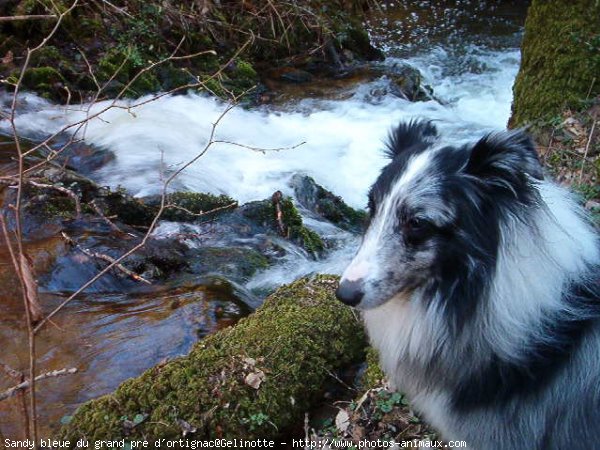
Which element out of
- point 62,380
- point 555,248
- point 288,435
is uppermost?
point 555,248

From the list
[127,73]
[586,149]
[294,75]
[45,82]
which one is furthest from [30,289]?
[294,75]

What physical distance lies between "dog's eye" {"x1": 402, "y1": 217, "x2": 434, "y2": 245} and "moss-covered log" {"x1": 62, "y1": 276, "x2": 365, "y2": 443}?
1.32 meters

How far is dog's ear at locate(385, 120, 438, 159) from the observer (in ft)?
8.85

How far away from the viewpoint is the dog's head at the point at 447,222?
2.21 m

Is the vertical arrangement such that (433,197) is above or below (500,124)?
above

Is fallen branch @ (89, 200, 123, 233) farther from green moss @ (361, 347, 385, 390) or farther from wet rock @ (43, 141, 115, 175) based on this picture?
green moss @ (361, 347, 385, 390)

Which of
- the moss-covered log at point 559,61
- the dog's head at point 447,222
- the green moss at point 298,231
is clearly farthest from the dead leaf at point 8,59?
the dog's head at point 447,222

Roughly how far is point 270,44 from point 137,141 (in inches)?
154

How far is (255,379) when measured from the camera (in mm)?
3160

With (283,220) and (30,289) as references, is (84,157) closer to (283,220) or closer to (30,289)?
(283,220)

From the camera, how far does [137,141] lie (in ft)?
25.1

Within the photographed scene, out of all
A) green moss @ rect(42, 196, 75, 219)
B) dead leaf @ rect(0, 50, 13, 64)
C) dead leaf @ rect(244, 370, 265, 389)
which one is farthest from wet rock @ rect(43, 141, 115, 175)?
dead leaf @ rect(244, 370, 265, 389)

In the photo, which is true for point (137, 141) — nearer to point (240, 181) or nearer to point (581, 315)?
point (240, 181)

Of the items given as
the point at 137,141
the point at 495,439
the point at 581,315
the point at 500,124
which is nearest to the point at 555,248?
the point at 581,315
